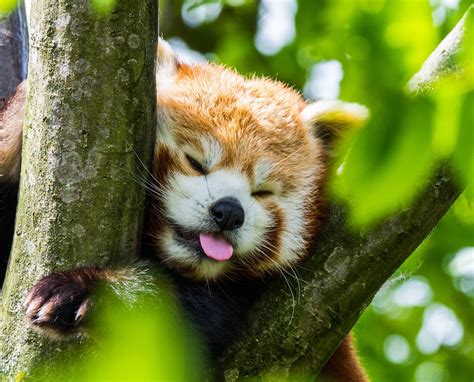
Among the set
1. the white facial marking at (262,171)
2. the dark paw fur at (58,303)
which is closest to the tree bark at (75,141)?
the dark paw fur at (58,303)

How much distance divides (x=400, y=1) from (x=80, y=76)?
42.2 inches

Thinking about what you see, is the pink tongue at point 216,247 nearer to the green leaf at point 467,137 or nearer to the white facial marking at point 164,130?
the white facial marking at point 164,130

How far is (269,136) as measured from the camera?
3.37m

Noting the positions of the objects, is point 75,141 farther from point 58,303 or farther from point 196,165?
point 196,165

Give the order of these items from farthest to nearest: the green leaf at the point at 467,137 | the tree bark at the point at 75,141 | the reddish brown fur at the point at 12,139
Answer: the reddish brown fur at the point at 12,139 < the tree bark at the point at 75,141 < the green leaf at the point at 467,137

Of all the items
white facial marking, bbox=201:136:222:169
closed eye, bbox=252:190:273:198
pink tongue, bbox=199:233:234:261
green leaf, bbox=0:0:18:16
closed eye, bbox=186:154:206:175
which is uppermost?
green leaf, bbox=0:0:18:16

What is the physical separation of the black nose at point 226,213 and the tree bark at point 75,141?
1.79ft

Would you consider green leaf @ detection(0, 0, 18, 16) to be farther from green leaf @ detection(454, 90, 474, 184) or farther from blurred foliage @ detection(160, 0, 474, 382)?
green leaf @ detection(454, 90, 474, 184)

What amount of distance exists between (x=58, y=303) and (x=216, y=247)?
78 cm

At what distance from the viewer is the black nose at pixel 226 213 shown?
2920mm

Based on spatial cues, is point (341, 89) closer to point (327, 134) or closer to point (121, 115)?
point (121, 115)

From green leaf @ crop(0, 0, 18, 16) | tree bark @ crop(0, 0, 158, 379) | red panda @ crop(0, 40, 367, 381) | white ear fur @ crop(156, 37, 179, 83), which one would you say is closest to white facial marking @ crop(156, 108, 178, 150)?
red panda @ crop(0, 40, 367, 381)

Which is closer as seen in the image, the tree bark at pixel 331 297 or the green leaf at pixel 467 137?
the green leaf at pixel 467 137

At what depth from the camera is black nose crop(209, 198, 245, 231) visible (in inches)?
115
